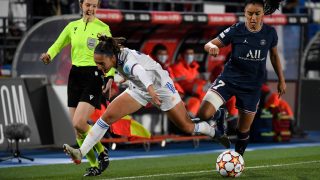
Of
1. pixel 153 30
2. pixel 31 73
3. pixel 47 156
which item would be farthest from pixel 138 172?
pixel 153 30

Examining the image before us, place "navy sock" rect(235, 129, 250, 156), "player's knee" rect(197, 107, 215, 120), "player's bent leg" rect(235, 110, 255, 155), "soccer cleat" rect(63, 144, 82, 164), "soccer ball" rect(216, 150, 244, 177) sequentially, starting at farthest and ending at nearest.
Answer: "navy sock" rect(235, 129, 250, 156) < "player's bent leg" rect(235, 110, 255, 155) < "player's knee" rect(197, 107, 215, 120) < "soccer ball" rect(216, 150, 244, 177) < "soccer cleat" rect(63, 144, 82, 164)

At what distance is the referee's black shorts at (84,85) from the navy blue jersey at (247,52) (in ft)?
5.71

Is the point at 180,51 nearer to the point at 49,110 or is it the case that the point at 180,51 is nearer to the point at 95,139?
the point at 49,110

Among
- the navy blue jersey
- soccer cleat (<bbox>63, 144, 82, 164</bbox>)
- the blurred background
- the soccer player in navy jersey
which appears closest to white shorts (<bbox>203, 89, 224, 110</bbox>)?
the soccer player in navy jersey

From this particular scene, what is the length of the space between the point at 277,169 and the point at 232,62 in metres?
1.71

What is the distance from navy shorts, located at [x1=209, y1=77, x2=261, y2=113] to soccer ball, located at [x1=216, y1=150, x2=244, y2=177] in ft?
2.80

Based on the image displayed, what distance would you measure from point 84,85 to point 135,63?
6.05 feet

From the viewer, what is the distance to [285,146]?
18812 millimetres

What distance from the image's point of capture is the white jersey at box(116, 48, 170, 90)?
10.2m

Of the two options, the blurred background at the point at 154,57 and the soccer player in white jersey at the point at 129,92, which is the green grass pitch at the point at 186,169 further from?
the blurred background at the point at 154,57

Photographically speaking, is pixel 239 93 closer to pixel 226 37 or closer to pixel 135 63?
pixel 226 37

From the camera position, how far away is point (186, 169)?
12.9 metres

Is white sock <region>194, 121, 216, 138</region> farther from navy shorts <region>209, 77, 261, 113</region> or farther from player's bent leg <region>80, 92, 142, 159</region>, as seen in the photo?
player's bent leg <region>80, 92, 142, 159</region>

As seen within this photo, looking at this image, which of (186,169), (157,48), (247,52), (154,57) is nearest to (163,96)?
(247,52)
